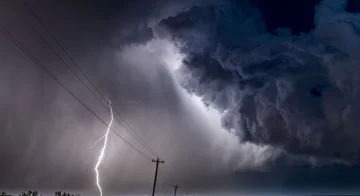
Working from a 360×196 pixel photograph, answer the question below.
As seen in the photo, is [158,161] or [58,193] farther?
[58,193]

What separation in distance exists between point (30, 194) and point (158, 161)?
2228 centimetres

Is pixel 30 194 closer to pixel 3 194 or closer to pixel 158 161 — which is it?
pixel 3 194

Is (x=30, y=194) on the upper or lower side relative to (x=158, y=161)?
lower

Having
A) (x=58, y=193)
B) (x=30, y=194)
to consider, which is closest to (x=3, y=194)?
(x=30, y=194)

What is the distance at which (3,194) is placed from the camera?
87.0 ft

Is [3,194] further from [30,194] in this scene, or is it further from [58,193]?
[58,193]

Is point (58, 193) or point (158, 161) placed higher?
point (158, 161)

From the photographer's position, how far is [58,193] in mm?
44562

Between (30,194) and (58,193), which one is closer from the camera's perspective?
(30,194)

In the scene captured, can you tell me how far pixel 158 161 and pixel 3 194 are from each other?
21.5 m

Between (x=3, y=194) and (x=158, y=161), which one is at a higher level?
(x=158, y=161)

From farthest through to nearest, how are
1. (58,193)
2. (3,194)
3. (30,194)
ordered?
(58,193) → (30,194) → (3,194)

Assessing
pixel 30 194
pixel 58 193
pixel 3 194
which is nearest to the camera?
pixel 3 194

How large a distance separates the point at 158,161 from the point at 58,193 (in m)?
22.9
